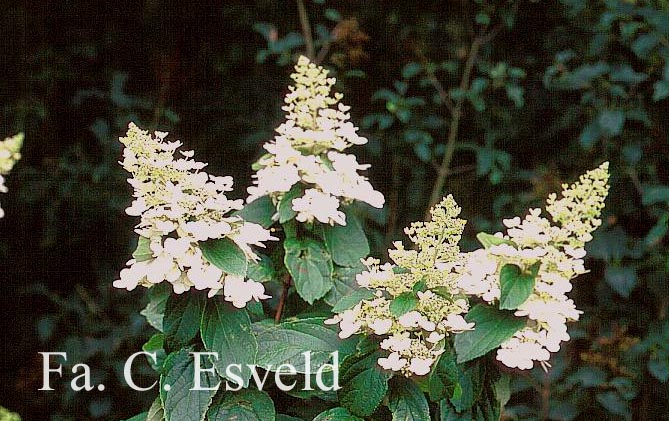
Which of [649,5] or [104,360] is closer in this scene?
[649,5]

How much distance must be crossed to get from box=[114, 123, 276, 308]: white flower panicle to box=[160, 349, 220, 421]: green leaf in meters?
0.12

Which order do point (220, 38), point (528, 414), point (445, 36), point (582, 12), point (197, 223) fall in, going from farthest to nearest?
point (220, 38) → point (445, 36) → point (582, 12) → point (528, 414) → point (197, 223)

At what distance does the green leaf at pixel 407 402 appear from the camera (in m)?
1.02

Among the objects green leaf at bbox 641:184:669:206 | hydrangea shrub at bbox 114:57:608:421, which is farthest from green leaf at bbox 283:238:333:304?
green leaf at bbox 641:184:669:206

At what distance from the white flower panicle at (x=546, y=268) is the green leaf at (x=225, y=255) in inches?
10.6

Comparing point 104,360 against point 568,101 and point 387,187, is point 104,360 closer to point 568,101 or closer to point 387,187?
point 387,187

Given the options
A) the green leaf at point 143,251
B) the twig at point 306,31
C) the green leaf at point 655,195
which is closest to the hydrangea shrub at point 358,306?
the green leaf at point 143,251

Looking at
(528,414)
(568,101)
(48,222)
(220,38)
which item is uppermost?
(220,38)

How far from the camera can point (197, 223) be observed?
983 millimetres

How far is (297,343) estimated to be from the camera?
108 cm

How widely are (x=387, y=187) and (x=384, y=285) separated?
1.44m

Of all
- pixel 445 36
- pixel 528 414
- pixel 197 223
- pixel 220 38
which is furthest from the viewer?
pixel 220 38

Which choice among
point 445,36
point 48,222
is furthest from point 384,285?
point 48,222

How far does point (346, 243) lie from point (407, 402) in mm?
292
